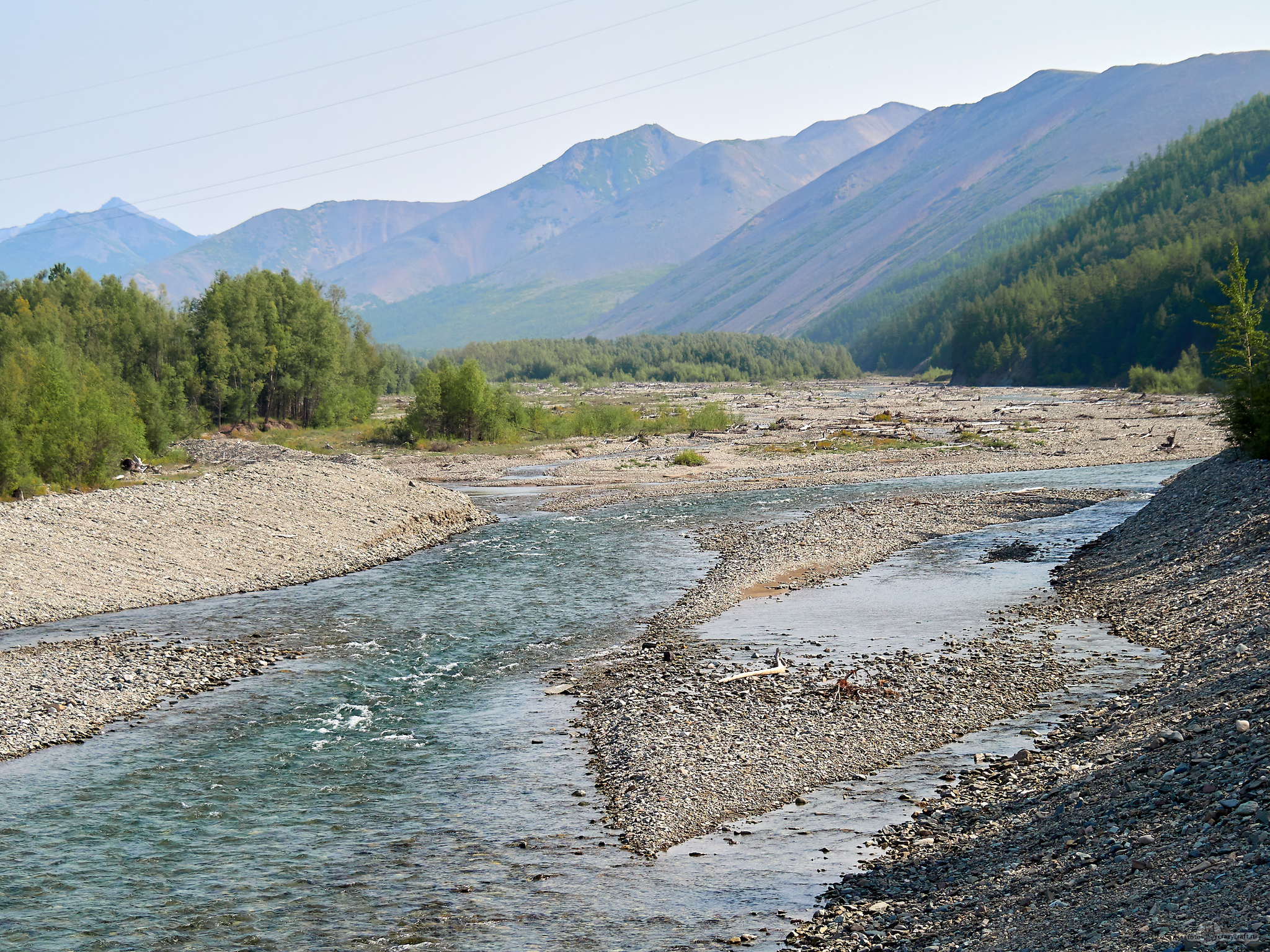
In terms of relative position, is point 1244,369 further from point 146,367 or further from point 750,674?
point 146,367

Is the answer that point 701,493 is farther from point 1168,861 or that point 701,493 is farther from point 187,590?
point 1168,861

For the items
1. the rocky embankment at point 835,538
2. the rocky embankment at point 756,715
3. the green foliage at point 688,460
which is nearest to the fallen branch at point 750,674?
the rocky embankment at point 756,715

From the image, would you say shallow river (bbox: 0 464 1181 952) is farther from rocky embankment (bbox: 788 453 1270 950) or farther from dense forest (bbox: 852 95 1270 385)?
dense forest (bbox: 852 95 1270 385)

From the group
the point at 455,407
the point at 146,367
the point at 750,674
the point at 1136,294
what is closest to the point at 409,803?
the point at 750,674

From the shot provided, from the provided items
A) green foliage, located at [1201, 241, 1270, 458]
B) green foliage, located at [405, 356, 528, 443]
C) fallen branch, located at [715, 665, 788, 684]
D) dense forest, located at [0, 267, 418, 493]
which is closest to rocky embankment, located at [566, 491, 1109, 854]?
fallen branch, located at [715, 665, 788, 684]

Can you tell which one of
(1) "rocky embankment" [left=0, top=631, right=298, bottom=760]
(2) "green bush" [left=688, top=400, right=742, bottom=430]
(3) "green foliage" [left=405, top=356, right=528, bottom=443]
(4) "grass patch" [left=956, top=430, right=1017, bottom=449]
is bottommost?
(4) "grass patch" [left=956, top=430, right=1017, bottom=449]

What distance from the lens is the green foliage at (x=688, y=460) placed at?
6550 centimetres

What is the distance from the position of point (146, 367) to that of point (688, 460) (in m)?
41.8

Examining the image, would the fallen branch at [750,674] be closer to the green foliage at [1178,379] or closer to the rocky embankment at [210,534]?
the rocky embankment at [210,534]

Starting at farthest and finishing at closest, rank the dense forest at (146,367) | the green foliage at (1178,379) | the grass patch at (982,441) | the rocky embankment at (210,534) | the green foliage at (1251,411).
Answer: the green foliage at (1178,379)
the grass patch at (982,441)
the dense forest at (146,367)
the green foliage at (1251,411)
the rocky embankment at (210,534)

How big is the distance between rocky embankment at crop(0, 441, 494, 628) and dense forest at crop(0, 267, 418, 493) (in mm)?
6930

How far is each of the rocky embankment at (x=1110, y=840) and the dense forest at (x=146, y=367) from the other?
139ft

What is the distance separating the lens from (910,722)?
17.5 meters

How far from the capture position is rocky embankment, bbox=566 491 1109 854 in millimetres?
14945
